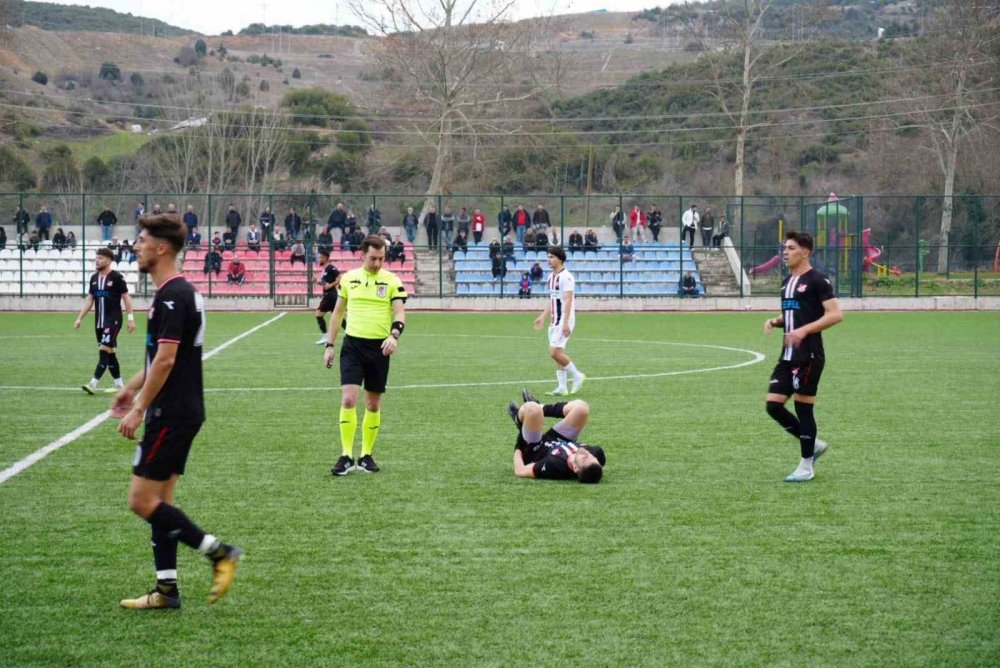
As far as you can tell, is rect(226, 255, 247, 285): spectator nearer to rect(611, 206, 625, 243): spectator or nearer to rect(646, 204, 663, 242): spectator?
rect(611, 206, 625, 243): spectator

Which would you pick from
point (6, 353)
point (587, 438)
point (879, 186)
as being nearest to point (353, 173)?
point (879, 186)

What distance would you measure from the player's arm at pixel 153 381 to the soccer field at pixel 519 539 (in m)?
1.04

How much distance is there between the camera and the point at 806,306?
10.2 meters

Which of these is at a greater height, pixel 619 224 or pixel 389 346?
pixel 619 224

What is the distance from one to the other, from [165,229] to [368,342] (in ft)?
14.5

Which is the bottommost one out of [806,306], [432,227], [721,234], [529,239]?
[806,306]

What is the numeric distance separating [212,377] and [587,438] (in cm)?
814

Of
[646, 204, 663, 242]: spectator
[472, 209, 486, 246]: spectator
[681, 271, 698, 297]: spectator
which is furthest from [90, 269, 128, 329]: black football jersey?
[646, 204, 663, 242]: spectator

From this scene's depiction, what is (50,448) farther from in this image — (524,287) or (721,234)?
(721,234)

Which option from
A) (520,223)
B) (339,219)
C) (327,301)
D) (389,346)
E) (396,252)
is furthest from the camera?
(520,223)

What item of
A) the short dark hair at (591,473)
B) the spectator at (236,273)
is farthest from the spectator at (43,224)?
the short dark hair at (591,473)

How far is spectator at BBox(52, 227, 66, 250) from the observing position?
1674 inches

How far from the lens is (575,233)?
4447 cm

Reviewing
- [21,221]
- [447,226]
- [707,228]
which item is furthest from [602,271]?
[21,221]
